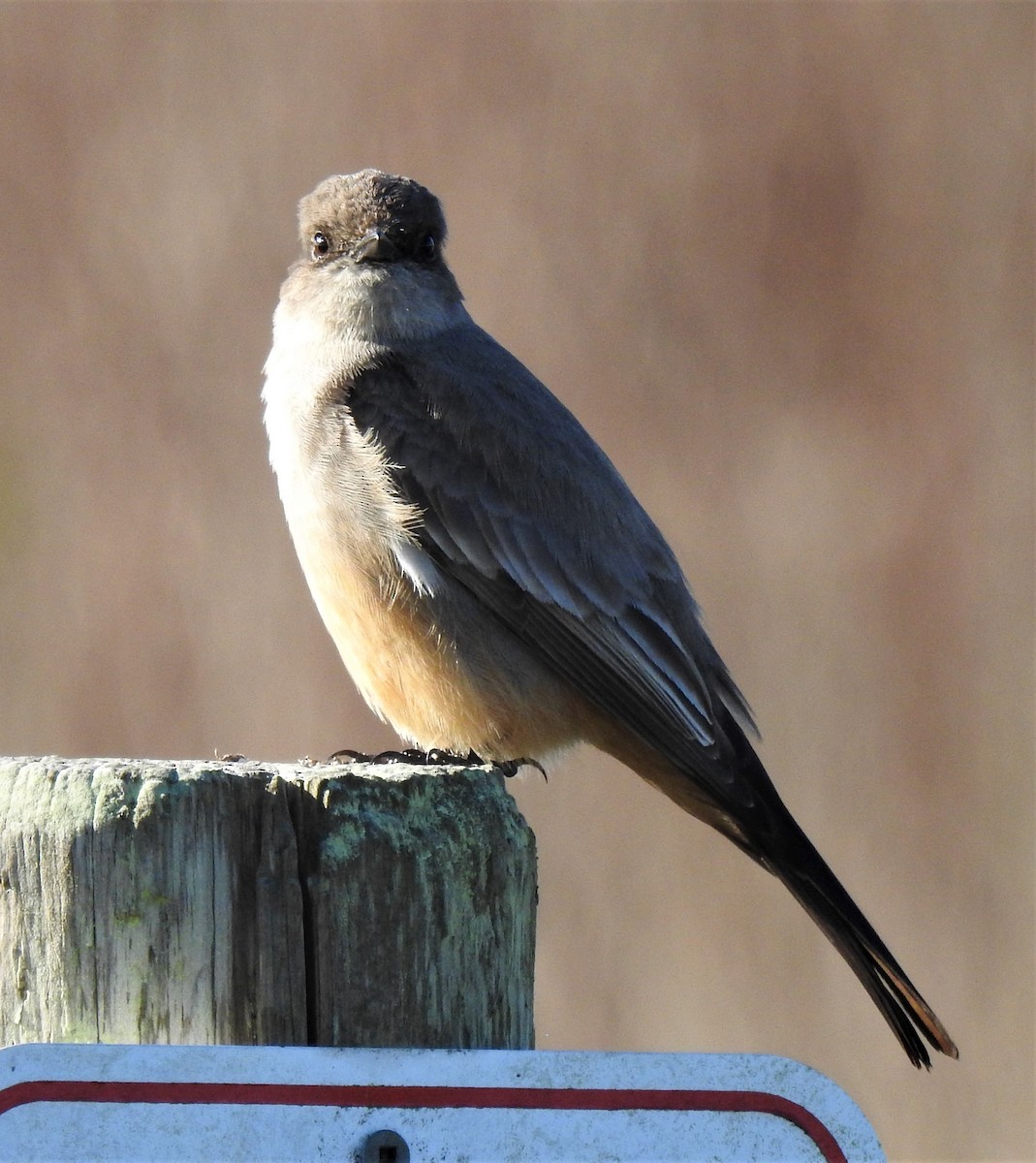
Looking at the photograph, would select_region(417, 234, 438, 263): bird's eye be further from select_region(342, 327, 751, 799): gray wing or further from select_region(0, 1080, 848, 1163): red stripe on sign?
select_region(0, 1080, 848, 1163): red stripe on sign

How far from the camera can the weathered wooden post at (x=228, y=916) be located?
2.21 metres

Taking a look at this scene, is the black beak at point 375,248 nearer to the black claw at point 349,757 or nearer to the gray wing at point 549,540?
the gray wing at point 549,540

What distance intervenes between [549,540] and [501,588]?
216 mm

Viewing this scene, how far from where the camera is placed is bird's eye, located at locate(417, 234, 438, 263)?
15.8ft

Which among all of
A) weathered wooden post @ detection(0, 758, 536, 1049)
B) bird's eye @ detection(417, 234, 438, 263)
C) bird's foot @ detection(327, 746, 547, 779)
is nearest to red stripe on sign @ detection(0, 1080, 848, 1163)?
weathered wooden post @ detection(0, 758, 536, 1049)

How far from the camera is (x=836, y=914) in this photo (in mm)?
3705

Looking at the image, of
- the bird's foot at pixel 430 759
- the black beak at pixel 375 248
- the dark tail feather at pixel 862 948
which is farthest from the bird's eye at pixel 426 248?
the dark tail feather at pixel 862 948

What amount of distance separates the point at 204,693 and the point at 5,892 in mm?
3804

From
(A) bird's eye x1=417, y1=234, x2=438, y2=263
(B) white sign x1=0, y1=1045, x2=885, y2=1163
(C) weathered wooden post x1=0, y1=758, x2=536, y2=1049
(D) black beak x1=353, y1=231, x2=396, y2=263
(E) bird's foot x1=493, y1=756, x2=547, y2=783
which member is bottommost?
(B) white sign x1=0, y1=1045, x2=885, y2=1163

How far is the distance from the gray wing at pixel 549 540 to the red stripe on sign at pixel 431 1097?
5.89 feet

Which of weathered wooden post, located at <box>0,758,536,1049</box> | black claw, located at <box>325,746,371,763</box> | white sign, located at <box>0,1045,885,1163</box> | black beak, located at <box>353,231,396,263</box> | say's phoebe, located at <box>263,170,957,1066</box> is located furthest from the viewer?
black beak, located at <box>353,231,396,263</box>

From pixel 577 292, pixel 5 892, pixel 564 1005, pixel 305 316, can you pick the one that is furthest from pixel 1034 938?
pixel 5 892

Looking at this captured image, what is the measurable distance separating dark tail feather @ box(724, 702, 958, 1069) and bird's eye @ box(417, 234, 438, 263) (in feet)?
5.68

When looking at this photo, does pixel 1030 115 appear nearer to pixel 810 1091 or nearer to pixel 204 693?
pixel 204 693
